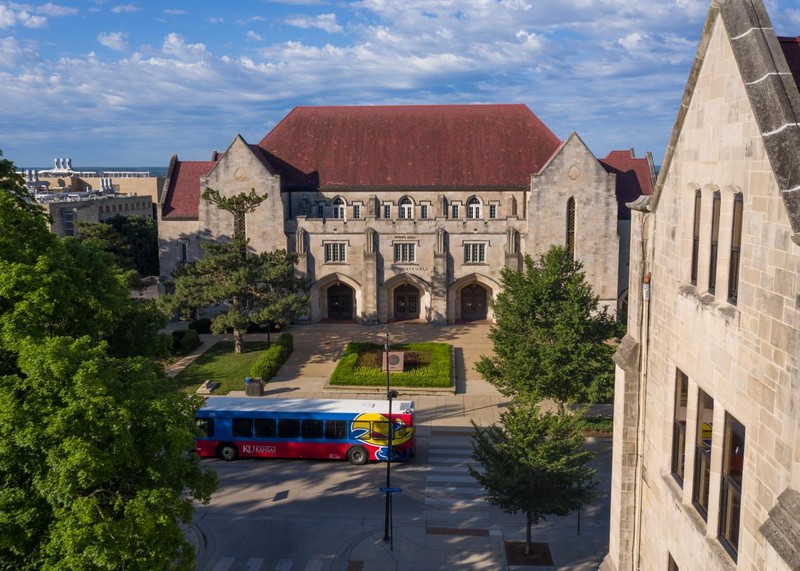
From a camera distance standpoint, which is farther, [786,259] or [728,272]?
[728,272]

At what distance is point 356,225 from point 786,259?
42.5 metres

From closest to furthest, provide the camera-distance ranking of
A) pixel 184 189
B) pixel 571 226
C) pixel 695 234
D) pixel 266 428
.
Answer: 1. pixel 695 234
2. pixel 266 428
3. pixel 571 226
4. pixel 184 189

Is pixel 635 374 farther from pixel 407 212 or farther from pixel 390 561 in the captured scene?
pixel 407 212

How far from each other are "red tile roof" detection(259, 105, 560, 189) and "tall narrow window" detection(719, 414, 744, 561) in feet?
138

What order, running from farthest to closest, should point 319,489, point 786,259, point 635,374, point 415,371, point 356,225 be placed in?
point 356,225, point 415,371, point 319,489, point 635,374, point 786,259

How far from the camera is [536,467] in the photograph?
795 inches

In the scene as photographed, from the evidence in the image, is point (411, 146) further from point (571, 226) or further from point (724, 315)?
point (724, 315)

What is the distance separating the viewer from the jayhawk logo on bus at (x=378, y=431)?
A: 89.8ft

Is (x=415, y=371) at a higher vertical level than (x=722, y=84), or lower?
lower

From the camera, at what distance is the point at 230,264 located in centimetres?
4169

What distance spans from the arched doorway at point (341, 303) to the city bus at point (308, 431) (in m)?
23.9

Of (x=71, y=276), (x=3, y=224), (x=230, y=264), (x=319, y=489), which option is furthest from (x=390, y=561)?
(x=230, y=264)

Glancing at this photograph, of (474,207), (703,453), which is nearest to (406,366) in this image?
(474,207)

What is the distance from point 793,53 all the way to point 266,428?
2327 centimetres
